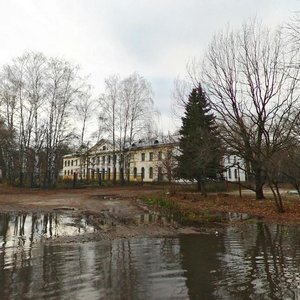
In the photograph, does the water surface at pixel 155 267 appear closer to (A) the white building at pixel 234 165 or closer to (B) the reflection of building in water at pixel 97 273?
(B) the reflection of building in water at pixel 97 273

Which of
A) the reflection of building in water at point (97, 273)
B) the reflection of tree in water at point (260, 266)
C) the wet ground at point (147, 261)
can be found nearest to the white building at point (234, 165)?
the wet ground at point (147, 261)

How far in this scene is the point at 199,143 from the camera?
27812 mm

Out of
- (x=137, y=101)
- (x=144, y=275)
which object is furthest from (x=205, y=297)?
(x=137, y=101)

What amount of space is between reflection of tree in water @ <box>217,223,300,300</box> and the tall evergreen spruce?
14477mm

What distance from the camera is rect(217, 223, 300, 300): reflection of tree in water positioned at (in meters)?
5.46

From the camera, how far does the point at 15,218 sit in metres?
14.7

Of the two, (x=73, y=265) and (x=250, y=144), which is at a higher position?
(x=250, y=144)

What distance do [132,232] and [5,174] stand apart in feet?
147

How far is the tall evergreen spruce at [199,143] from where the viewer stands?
2558 centimetres

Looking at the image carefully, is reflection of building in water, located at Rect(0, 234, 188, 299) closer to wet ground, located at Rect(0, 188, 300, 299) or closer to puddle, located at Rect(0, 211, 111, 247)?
wet ground, located at Rect(0, 188, 300, 299)

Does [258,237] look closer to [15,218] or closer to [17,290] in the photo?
[17,290]

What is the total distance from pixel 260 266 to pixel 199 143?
69.3ft

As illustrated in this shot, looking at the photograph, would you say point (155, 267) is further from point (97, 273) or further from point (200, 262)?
point (97, 273)

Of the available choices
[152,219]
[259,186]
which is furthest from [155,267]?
[259,186]
